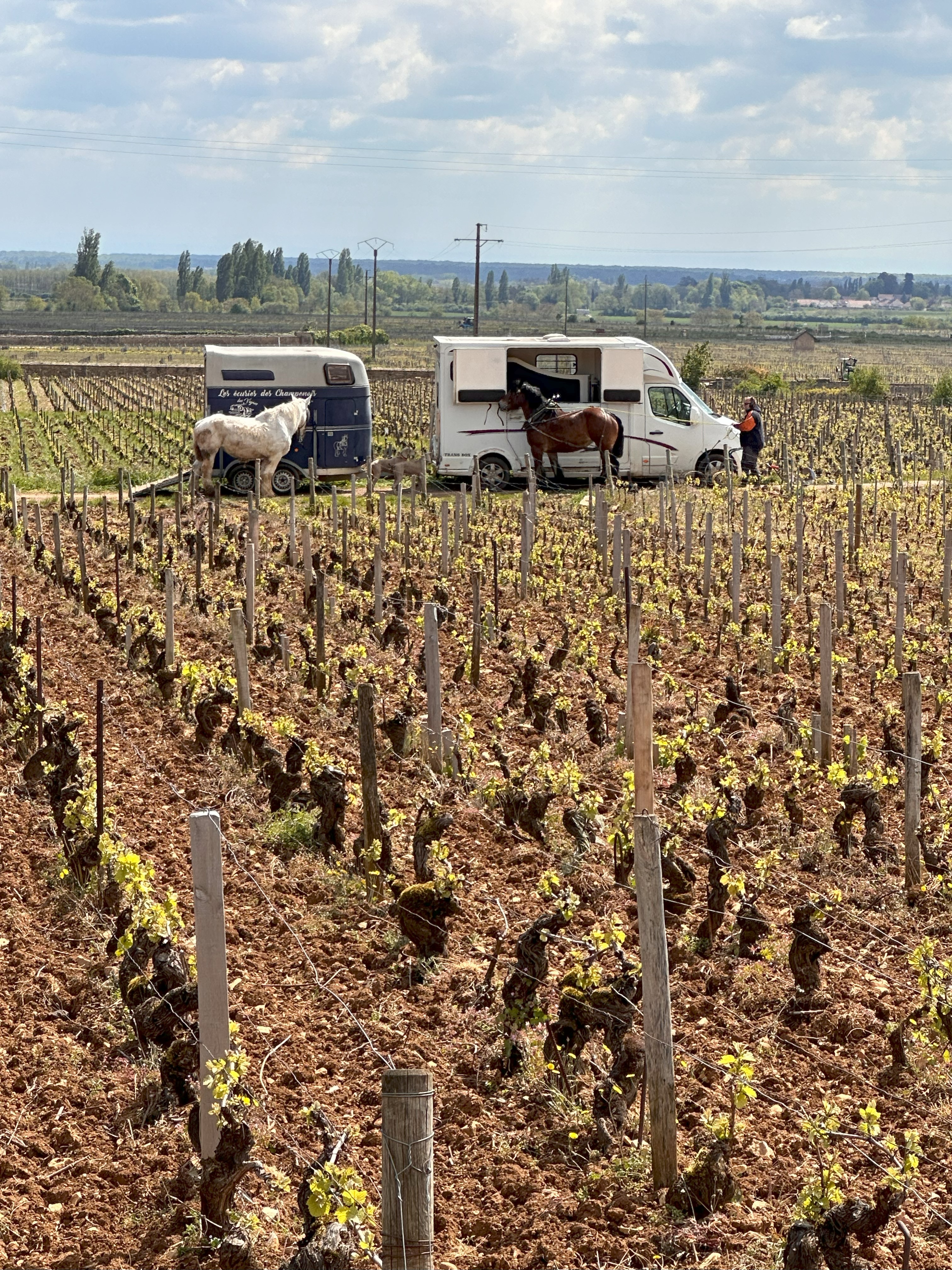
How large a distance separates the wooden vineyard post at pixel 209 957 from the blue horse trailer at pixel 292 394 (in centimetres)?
1806

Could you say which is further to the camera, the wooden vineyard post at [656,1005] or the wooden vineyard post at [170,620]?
the wooden vineyard post at [170,620]

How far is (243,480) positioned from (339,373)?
2281mm

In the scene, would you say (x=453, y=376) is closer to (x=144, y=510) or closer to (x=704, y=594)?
(x=144, y=510)

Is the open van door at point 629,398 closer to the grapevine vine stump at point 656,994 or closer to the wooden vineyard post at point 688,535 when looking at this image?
the wooden vineyard post at point 688,535

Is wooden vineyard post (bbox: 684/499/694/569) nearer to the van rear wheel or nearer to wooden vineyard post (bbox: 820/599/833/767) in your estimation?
wooden vineyard post (bbox: 820/599/833/767)

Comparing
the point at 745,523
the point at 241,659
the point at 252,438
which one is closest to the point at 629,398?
the point at 252,438

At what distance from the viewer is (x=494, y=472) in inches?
908

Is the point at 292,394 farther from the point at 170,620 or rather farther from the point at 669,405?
the point at 170,620

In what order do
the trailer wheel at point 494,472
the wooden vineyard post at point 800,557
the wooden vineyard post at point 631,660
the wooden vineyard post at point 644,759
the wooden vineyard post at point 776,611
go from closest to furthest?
the wooden vineyard post at point 644,759 → the wooden vineyard post at point 631,660 → the wooden vineyard post at point 776,611 → the wooden vineyard post at point 800,557 → the trailer wheel at point 494,472

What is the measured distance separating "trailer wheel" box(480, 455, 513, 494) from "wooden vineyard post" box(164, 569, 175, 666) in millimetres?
11551

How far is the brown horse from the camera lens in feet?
72.7

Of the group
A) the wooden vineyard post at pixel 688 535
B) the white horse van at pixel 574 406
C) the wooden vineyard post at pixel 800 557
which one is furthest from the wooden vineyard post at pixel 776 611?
the white horse van at pixel 574 406

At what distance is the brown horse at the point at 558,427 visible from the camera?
22172mm

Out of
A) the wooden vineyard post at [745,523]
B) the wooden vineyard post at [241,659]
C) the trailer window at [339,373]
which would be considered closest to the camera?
the wooden vineyard post at [241,659]
